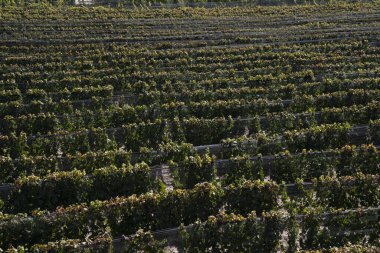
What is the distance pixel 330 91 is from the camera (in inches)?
893

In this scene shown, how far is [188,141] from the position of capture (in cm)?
1822

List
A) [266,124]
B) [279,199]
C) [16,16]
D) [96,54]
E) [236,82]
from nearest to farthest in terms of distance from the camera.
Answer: [279,199] → [266,124] → [236,82] → [96,54] → [16,16]

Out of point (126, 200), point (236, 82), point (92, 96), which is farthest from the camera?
point (236, 82)

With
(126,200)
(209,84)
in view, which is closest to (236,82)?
(209,84)

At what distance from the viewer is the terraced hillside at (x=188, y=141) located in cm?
1230

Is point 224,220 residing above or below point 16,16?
below

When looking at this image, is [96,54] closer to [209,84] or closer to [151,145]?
[209,84]

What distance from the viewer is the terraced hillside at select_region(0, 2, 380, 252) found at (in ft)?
40.3

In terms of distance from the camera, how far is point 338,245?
1212cm

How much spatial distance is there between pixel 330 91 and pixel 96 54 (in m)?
14.5

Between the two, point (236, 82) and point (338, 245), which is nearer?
point (338, 245)

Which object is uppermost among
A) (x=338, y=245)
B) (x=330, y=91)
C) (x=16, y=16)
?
(x=16, y=16)

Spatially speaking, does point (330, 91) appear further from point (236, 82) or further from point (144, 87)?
point (144, 87)

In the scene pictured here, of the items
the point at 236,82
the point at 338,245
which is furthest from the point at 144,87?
the point at 338,245
